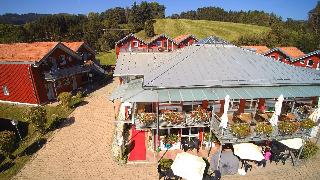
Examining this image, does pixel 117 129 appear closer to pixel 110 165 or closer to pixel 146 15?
pixel 110 165

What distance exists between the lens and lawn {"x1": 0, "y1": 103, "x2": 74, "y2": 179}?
2041 centimetres

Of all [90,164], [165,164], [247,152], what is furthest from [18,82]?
[247,152]

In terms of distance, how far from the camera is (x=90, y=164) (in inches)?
810

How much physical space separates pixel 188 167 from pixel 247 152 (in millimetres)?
4657

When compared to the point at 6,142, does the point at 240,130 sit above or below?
above

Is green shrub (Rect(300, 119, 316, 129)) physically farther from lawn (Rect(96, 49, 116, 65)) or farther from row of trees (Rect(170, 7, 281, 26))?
row of trees (Rect(170, 7, 281, 26))

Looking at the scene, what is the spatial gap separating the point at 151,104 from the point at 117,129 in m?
6.11

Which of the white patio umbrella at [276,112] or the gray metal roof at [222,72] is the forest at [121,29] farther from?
the white patio umbrella at [276,112]

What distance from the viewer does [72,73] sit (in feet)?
121

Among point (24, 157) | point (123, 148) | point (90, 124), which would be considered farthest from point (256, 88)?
point (24, 157)

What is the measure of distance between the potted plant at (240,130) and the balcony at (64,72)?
2479 centimetres

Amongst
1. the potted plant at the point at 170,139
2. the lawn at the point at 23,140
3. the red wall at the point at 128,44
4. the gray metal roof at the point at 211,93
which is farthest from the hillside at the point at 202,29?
the potted plant at the point at 170,139

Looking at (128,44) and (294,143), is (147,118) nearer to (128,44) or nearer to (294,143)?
(294,143)

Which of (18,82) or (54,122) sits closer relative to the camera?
(54,122)
